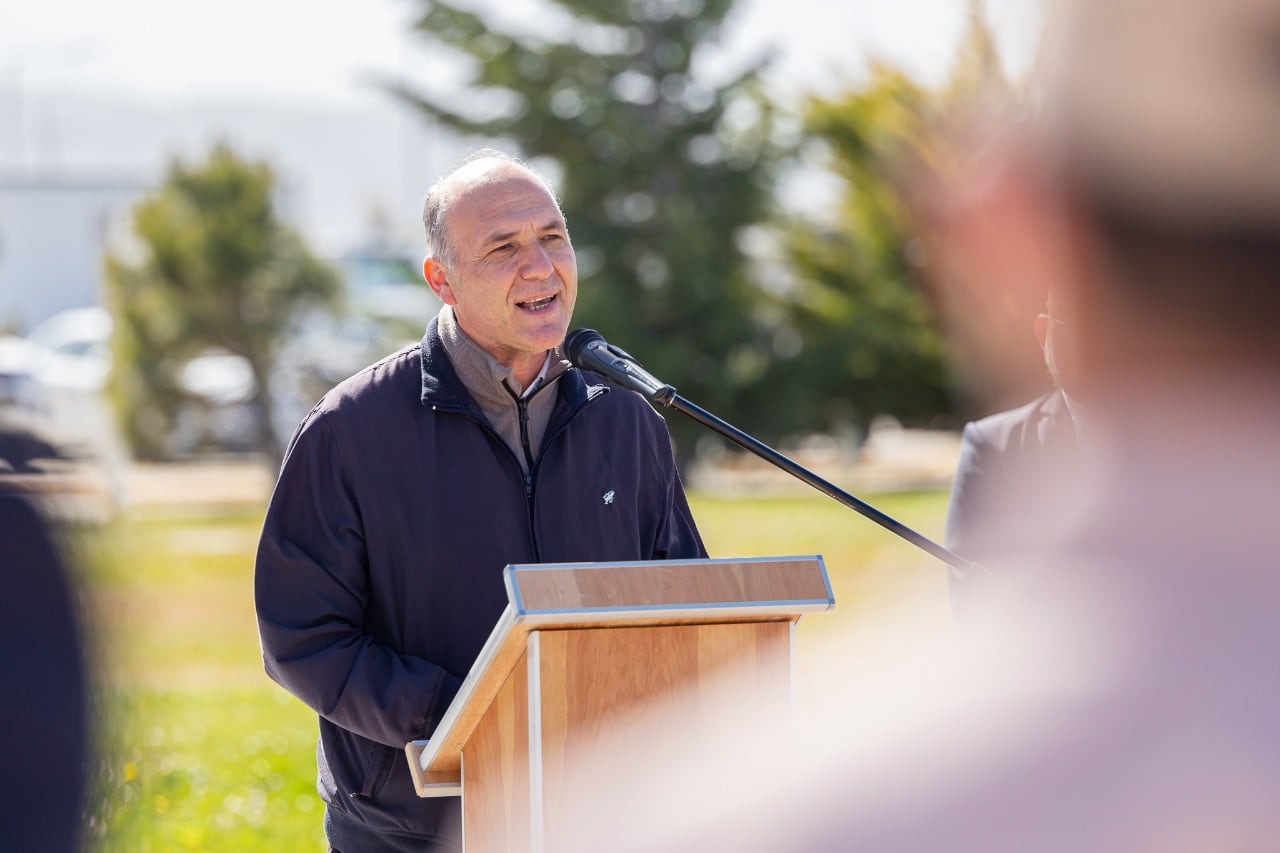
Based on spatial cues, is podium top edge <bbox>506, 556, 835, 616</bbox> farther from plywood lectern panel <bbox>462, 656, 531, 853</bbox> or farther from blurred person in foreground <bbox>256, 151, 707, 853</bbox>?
blurred person in foreground <bbox>256, 151, 707, 853</bbox>

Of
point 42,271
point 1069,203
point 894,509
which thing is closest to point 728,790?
point 1069,203

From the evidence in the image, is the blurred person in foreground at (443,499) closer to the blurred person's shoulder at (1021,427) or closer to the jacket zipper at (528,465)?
the jacket zipper at (528,465)

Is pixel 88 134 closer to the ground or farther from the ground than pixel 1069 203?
farther from the ground

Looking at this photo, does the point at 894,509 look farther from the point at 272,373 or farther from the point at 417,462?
the point at 417,462

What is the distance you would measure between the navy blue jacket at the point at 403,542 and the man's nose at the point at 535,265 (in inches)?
10.1

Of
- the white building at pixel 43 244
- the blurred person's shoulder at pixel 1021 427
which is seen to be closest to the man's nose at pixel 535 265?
the blurred person's shoulder at pixel 1021 427

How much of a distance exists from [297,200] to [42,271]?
933cm

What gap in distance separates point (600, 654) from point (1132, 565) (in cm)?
142

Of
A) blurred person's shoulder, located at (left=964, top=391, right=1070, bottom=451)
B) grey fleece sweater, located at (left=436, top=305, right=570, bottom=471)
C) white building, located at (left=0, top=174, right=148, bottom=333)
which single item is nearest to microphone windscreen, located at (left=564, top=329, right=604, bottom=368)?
grey fleece sweater, located at (left=436, top=305, right=570, bottom=471)

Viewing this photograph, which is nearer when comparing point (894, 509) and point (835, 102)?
point (894, 509)

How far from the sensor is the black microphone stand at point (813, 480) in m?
2.76

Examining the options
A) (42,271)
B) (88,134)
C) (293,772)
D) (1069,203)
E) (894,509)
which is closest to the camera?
(1069,203)

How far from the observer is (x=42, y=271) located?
33.2 m

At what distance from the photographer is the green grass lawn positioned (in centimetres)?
148
